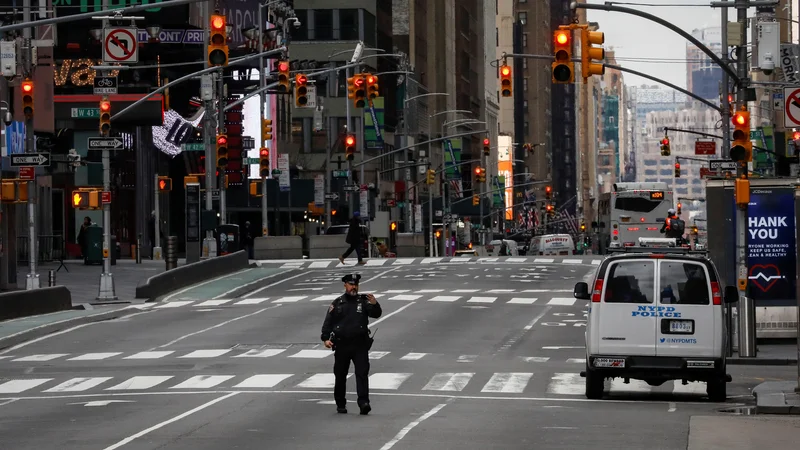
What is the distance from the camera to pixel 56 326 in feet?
116

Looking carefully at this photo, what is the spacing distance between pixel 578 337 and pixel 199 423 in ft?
52.6

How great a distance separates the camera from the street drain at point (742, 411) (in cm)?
1998

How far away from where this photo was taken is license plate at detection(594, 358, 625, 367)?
21875mm

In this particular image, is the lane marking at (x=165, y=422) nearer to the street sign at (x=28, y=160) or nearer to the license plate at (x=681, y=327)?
the license plate at (x=681, y=327)

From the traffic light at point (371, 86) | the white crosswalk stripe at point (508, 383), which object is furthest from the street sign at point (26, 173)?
the white crosswalk stripe at point (508, 383)

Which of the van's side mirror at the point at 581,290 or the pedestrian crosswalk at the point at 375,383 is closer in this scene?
the van's side mirror at the point at 581,290

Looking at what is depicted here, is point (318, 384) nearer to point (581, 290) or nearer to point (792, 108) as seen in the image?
point (581, 290)

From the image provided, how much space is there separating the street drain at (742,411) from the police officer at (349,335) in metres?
4.57

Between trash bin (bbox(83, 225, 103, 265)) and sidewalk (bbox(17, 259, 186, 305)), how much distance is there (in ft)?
1.88

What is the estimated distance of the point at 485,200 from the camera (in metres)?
170

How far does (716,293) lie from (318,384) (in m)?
5.95

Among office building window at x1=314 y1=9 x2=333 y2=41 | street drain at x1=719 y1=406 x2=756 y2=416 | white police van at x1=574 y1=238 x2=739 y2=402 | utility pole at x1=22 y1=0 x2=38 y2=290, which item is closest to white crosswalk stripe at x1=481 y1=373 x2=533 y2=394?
white police van at x1=574 y1=238 x2=739 y2=402

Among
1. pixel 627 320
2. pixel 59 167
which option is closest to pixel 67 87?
pixel 59 167

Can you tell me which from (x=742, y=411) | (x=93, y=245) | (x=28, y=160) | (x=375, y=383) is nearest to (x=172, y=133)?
(x=93, y=245)
